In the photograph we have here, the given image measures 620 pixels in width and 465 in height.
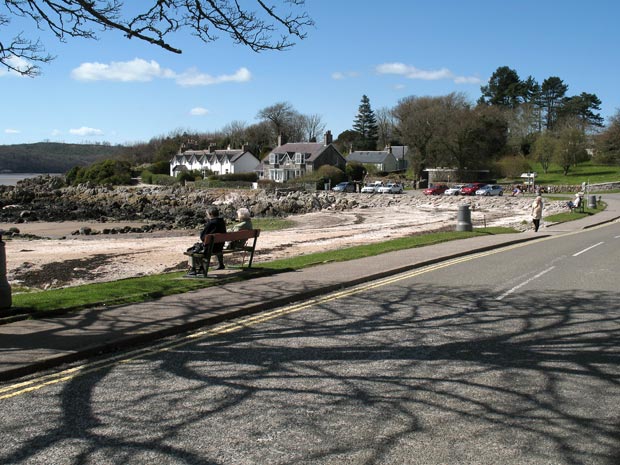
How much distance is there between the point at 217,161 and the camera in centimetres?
12169

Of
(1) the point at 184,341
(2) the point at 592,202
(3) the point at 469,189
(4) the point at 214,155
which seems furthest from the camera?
(4) the point at 214,155

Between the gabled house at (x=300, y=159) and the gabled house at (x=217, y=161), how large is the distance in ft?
30.5

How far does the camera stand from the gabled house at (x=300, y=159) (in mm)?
103625

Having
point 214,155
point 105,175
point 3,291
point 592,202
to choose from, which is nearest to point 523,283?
point 3,291

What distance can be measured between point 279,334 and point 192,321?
4.17ft

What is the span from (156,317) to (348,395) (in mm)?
4066

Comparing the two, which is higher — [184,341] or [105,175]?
[105,175]

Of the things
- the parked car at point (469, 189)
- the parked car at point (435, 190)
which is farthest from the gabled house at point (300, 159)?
the parked car at point (469, 189)

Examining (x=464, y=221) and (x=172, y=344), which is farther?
(x=464, y=221)

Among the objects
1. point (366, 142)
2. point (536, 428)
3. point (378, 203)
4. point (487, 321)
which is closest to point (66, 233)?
point (378, 203)

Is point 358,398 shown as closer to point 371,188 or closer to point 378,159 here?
point 371,188

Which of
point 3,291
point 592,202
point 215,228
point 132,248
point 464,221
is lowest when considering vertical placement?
point 132,248

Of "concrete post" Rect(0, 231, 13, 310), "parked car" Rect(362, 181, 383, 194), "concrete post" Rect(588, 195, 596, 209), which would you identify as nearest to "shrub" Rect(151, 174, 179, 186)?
"parked car" Rect(362, 181, 383, 194)

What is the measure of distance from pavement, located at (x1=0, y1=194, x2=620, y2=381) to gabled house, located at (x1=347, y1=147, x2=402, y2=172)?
101 meters
